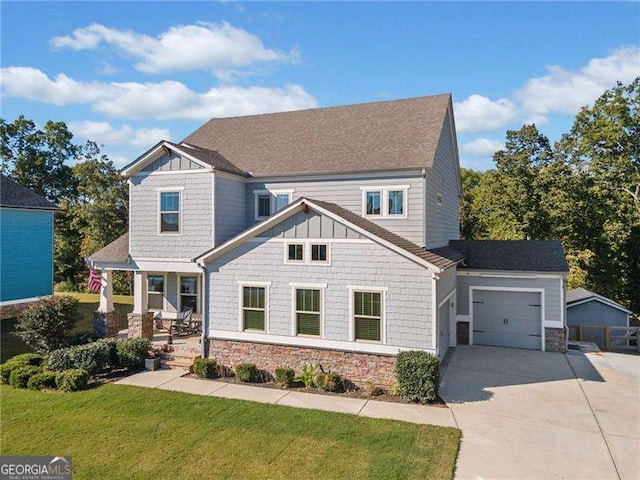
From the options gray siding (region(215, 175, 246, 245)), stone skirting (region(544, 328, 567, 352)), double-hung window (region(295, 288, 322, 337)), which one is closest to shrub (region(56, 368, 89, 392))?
gray siding (region(215, 175, 246, 245))

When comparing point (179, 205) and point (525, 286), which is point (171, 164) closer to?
point (179, 205)

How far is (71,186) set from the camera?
136 feet

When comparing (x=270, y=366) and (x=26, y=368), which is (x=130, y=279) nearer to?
(x=26, y=368)

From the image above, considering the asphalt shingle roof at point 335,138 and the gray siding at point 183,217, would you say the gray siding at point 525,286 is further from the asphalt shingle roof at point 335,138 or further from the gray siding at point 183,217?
the gray siding at point 183,217

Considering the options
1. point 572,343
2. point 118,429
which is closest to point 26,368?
point 118,429

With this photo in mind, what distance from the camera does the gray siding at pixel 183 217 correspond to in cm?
1506

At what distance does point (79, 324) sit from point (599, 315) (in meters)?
23.9

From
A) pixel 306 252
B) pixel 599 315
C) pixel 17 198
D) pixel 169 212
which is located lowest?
pixel 599 315

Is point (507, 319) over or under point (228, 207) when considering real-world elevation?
under

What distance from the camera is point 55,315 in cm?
1427

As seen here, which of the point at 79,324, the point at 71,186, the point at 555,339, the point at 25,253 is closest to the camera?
the point at 555,339

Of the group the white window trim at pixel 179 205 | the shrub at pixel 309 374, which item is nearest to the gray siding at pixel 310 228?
the shrub at pixel 309 374

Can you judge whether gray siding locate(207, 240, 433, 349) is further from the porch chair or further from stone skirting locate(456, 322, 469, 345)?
stone skirting locate(456, 322, 469, 345)

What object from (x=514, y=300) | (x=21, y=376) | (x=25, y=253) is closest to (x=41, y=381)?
(x=21, y=376)
